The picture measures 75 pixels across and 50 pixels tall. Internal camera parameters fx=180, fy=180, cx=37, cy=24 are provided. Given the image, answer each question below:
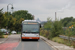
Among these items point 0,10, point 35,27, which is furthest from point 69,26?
point 0,10

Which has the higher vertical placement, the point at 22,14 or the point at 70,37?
the point at 22,14

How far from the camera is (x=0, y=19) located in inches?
1169

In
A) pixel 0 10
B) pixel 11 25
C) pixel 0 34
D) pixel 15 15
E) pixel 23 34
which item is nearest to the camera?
pixel 23 34

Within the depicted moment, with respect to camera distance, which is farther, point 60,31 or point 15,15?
point 15,15

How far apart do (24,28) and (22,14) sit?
71944mm

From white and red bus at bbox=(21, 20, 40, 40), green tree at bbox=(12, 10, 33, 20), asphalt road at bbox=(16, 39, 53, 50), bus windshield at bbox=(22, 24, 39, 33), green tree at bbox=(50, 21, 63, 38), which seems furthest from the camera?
green tree at bbox=(12, 10, 33, 20)

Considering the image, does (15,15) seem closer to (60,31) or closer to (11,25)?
(11,25)

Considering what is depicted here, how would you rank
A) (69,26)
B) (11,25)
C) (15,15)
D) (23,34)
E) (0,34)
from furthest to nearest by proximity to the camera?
(15,15)
(11,25)
(0,34)
(23,34)
(69,26)

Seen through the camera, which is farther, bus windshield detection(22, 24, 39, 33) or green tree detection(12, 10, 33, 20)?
green tree detection(12, 10, 33, 20)

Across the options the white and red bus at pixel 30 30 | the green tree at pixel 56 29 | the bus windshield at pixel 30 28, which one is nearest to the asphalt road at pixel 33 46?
the white and red bus at pixel 30 30

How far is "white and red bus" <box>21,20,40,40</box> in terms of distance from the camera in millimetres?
25297

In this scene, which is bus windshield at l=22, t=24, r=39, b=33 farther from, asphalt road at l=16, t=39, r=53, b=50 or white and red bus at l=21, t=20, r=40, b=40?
asphalt road at l=16, t=39, r=53, b=50

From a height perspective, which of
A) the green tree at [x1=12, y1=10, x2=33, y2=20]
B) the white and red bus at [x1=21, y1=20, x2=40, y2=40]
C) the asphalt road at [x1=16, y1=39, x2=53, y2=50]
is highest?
the green tree at [x1=12, y1=10, x2=33, y2=20]

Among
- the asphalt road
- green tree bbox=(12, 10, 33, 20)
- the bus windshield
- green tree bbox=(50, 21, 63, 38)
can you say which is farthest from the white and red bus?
green tree bbox=(12, 10, 33, 20)
